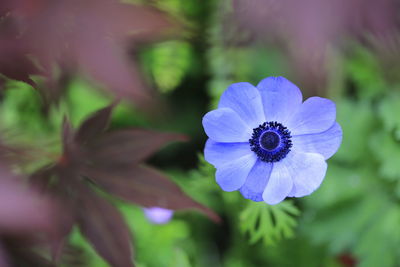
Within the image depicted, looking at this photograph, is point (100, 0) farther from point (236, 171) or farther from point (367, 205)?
point (367, 205)

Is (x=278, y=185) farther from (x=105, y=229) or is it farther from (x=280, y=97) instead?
(x=105, y=229)

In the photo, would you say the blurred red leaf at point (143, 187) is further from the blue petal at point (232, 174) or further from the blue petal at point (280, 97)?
the blue petal at point (280, 97)

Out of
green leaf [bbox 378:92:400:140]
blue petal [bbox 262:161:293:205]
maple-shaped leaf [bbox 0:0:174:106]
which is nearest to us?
maple-shaped leaf [bbox 0:0:174:106]

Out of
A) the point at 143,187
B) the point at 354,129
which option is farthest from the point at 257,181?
the point at 354,129

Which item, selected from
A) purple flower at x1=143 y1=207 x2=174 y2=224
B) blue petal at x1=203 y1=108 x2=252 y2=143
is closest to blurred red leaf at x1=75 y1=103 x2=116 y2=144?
blue petal at x1=203 y1=108 x2=252 y2=143

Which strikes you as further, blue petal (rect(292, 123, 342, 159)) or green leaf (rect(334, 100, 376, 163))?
green leaf (rect(334, 100, 376, 163))

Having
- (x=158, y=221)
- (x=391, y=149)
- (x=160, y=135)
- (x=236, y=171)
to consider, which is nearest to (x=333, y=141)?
(x=236, y=171)

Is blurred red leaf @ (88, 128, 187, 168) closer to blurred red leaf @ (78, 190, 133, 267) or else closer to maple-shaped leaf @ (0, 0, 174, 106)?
blurred red leaf @ (78, 190, 133, 267)
